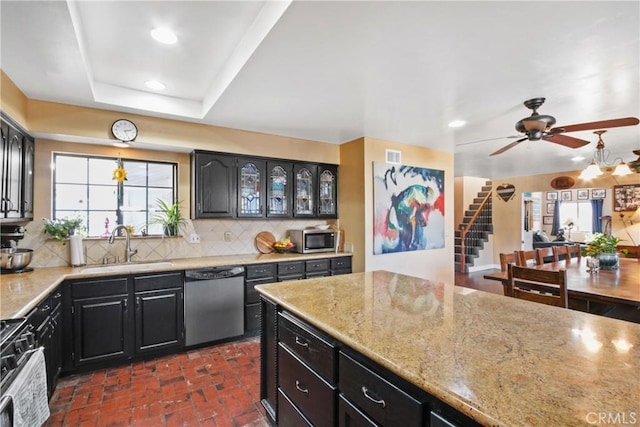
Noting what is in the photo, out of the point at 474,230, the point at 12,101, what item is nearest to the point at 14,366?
the point at 12,101

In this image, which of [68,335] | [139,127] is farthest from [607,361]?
[139,127]

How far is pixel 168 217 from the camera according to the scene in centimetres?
365

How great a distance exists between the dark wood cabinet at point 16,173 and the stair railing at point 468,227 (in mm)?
8111

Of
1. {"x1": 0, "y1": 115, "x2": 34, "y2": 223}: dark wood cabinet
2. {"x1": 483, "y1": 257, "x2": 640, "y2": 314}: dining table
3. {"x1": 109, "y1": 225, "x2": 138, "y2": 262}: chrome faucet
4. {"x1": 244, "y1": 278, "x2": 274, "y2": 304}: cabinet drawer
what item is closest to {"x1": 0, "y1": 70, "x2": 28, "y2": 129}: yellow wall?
{"x1": 0, "y1": 115, "x2": 34, "y2": 223}: dark wood cabinet

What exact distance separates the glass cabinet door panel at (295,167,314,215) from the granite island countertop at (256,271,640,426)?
2320 mm

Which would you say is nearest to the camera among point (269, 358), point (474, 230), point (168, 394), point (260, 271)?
point (269, 358)

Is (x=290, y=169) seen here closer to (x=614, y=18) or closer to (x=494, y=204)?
(x=614, y=18)

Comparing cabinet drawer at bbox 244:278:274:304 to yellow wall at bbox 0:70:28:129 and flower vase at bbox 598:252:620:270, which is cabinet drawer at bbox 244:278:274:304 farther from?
flower vase at bbox 598:252:620:270

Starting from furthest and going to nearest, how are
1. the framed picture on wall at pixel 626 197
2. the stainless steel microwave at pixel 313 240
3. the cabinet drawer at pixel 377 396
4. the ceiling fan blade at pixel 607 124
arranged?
1. the framed picture on wall at pixel 626 197
2. the stainless steel microwave at pixel 313 240
3. the ceiling fan blade at pixel 607 124
4. the cabinet drawer at pixel 377 396

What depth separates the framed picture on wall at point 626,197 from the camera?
20.2 ft

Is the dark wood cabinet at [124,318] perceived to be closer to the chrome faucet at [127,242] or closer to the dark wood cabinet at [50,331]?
the dark wood cabinet at [50,331]

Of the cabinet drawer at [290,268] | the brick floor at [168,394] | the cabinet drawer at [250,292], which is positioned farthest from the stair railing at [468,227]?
the brick floor at [168,394]

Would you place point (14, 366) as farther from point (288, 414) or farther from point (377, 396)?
point (377, 396)
